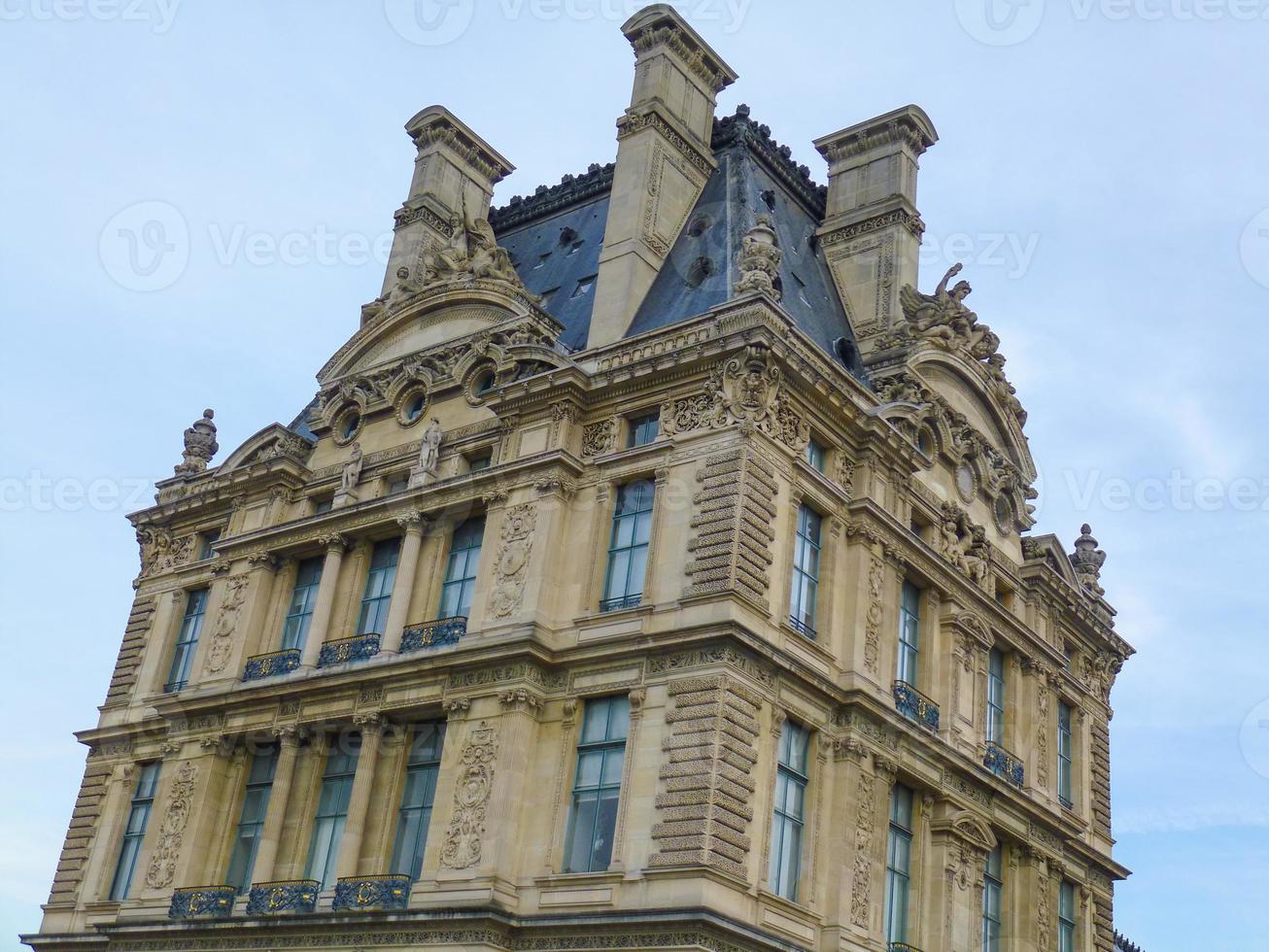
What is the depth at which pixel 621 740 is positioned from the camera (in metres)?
23.0

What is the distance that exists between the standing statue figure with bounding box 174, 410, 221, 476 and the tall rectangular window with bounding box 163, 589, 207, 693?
2900 mm

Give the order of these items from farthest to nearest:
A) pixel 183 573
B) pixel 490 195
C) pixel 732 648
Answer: pixel 490 195, pixel 183 573, pixel 732 648

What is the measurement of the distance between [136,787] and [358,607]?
20.0ft

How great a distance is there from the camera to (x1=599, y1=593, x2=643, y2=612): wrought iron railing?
2406 cm

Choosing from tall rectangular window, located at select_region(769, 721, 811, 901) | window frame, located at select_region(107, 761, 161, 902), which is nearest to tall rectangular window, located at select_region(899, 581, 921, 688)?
tall rectangular window, located at select_region(769, 721, 811, 901)

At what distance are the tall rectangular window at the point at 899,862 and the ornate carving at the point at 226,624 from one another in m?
12.4

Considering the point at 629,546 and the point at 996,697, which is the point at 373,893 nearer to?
the point at 629,546

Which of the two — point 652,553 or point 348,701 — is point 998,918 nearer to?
point 652,553

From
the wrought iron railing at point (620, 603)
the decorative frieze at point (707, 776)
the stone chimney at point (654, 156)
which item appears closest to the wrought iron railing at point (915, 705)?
the decorative frieze at point (707, 776)

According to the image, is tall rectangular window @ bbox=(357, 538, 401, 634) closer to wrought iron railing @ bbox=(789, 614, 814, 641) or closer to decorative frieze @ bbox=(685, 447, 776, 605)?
decorative frieze @ bbox=(685, 447, 776, 605)

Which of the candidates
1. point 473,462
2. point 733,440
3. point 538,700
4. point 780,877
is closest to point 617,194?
point 473,462

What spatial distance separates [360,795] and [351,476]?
258 inches

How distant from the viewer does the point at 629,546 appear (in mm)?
24766

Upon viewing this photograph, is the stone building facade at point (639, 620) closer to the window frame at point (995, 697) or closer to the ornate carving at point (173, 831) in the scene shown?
the ornate carving at point (173, 831)
